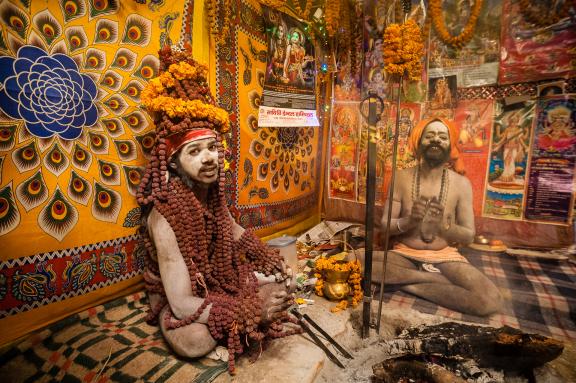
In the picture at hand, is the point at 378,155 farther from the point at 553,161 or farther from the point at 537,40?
the point at 537,40

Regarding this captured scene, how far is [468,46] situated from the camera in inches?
107

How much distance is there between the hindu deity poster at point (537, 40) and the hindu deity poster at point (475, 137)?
11.2 inches

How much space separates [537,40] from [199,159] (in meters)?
2.92

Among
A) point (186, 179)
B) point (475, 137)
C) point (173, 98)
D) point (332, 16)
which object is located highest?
point (332, 16)

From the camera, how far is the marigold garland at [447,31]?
8.69ft

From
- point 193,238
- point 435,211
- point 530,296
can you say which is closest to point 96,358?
point 193,238

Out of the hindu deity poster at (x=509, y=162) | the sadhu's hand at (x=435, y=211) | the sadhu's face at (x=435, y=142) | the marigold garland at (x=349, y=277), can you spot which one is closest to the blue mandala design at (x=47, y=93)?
the marigold garland at (x=349, y=277)

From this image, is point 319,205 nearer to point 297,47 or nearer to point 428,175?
point 428,175

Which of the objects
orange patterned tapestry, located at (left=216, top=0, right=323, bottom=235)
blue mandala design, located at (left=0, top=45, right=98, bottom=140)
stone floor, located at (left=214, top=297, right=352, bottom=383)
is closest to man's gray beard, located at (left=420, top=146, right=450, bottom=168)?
orange patterned tapestry, located at (left=216, top=0, right=323, bottom=235)

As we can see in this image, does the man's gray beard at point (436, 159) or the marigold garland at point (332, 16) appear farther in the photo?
the marigold garland at point (332, 16)

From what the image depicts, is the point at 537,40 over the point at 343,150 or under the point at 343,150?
over

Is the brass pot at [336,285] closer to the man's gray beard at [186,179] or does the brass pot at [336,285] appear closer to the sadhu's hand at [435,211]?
the sadhu's hand at [435,211]

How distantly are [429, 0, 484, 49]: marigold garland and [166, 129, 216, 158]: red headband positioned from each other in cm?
236

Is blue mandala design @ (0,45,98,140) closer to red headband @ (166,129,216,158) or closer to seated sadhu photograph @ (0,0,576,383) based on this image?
seated sadhu photograph @ (0,0,576,383)
